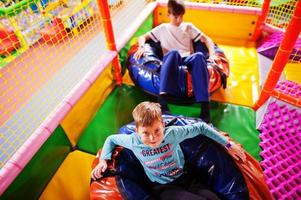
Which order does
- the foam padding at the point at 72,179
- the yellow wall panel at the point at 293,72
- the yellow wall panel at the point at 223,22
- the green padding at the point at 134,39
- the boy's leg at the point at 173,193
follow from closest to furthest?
the boy's leg at the point at 173,193 → the foam padding at the point at 72,179 → the yellow wall panel at the point at 293,72 → the green padding at the point at 134,39 → the yellow wall panel at the point at 223,22

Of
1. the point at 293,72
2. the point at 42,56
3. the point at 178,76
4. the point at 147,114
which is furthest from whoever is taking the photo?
the point at 42,56

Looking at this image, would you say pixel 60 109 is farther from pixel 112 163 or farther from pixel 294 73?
pixel 294 73

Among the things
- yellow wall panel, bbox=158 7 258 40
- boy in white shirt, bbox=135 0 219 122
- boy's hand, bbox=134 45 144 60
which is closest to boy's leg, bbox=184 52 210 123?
boy in white shirt, bbox=135 0 219 122

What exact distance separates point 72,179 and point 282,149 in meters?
1.44

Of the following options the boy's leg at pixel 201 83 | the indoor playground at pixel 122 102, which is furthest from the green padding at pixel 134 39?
the boy's leg at pixel 201 83

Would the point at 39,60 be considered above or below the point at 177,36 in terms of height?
Answer: below

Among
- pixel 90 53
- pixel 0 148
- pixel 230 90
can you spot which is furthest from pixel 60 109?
pixel 230 90

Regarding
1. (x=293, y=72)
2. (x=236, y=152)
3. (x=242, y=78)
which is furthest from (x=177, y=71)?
(x=293, y=72)

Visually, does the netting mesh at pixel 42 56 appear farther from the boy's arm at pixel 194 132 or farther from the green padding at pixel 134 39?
the boy's arm at pixel 194 132

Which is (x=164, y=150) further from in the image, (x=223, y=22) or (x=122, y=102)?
(x=223, y=22)

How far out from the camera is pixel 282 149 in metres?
1.69

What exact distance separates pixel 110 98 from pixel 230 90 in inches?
42.4

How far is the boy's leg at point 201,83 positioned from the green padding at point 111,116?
0.48 m

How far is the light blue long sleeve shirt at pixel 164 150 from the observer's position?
4.00 ft
